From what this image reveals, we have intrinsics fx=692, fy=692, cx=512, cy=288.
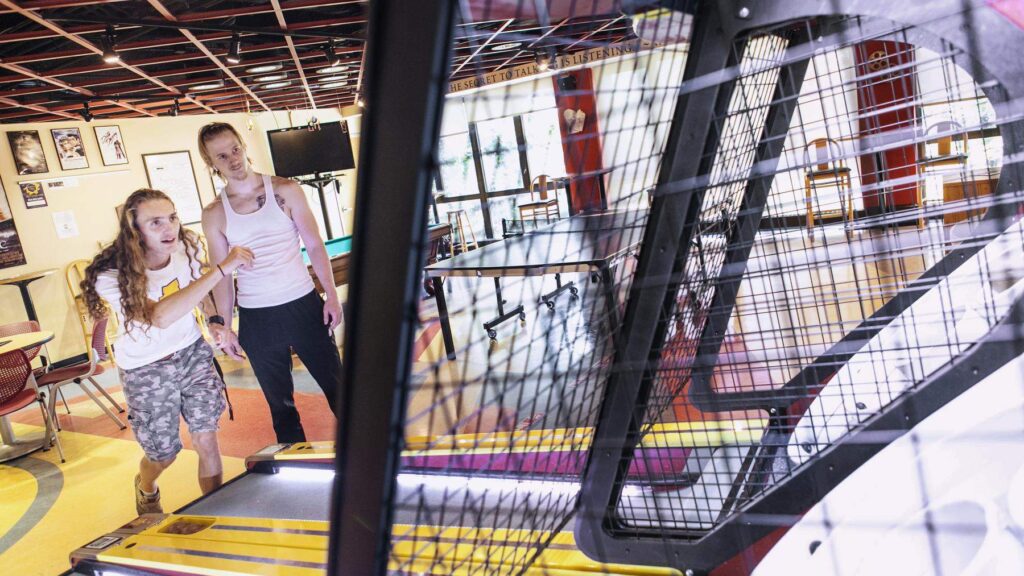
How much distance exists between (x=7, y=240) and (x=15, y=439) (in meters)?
4.21

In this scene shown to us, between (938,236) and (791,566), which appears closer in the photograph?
(791,566)

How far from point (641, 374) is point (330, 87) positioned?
1098 centimetres

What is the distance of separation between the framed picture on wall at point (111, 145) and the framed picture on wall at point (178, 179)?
38cm

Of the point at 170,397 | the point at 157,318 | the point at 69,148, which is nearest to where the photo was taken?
the point at 157,318

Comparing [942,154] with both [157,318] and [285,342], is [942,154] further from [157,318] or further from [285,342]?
[157,318]

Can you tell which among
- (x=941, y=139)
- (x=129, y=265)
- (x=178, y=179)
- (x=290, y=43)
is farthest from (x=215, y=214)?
(x=178, y=179)

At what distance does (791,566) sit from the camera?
0.86m

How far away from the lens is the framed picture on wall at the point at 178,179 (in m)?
10.5

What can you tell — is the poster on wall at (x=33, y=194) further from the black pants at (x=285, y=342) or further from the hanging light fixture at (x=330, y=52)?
the black pants at (x=285, y=342)

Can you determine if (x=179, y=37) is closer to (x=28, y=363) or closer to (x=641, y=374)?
(x=28, y=363)

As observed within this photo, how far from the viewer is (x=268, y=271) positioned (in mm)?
2824

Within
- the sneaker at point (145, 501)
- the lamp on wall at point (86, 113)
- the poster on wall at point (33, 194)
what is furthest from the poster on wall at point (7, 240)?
the sneaker at point (145, 501)

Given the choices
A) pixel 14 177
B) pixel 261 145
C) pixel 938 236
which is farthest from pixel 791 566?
pixel 261 145

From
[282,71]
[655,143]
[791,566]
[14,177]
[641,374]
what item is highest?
[282,71]
